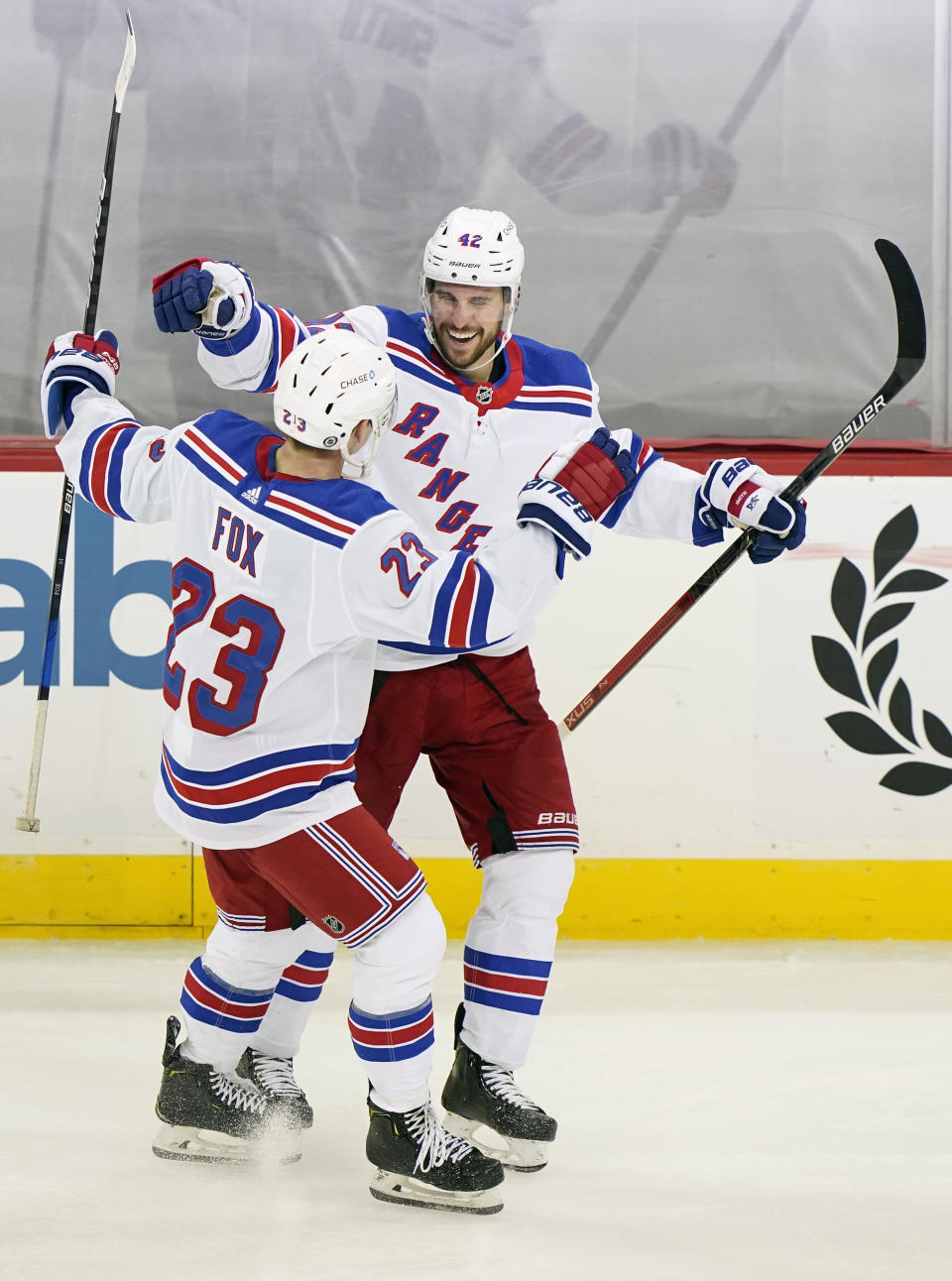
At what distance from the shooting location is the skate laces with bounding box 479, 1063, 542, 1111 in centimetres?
208

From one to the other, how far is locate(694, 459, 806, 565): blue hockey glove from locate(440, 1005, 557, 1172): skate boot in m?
0.81

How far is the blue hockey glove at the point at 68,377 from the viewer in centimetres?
206

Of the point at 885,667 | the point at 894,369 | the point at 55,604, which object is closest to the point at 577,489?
the point at 894,369

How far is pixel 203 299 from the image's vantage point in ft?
6.41

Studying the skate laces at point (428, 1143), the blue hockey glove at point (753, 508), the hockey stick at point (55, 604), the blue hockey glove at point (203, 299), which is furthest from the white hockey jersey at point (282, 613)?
the hockey stick at point (55, 604)

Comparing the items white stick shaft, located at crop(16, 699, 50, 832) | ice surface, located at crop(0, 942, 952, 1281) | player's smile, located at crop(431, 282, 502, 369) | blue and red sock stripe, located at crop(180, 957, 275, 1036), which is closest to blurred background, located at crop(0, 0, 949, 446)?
white stick shaft, located at crop(16, 699, 50, 832)

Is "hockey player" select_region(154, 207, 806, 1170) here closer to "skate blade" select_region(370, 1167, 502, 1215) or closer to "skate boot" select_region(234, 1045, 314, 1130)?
"skate boot" select_region(234, 1045, 314, 1130)

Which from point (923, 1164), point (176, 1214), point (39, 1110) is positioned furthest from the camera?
point (39, 1110)

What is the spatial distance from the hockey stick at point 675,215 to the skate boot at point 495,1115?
2.03 metres

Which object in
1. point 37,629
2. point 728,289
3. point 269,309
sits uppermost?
point 728,289

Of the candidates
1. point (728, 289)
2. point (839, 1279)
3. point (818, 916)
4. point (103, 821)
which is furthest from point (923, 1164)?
point (728, 289)

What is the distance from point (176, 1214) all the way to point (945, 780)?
2.10 m

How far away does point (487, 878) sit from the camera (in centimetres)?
214

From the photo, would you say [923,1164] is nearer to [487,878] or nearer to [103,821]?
[487,878]
